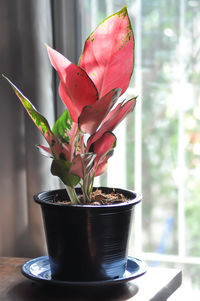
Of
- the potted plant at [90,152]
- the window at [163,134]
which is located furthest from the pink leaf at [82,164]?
the window at [163,134]

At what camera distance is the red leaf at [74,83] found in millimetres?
908

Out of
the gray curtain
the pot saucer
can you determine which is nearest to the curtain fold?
the gray curtain

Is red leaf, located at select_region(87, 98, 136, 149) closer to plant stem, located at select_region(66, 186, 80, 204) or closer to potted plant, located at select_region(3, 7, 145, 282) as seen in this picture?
potted plant, located at select_region(3, 7, 145, 282)

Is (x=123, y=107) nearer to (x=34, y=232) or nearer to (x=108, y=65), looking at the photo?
(x=108, y=65)

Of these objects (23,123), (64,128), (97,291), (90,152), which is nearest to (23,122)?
(23,123)

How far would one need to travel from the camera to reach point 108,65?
0.95 m

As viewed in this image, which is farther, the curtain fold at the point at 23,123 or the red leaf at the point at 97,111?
→ the curtain fold at the point at 23,123

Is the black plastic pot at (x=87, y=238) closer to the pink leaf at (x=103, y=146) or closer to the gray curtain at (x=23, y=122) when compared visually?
the pink leaf at (x=103, y=146)

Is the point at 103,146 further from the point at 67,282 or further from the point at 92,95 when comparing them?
the point at 67,282

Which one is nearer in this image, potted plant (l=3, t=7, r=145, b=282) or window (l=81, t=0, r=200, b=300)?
potted plant (l=3, t=7, r=145, b=282)

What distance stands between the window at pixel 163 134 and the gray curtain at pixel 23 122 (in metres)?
0.21

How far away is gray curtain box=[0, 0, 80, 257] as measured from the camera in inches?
49.6

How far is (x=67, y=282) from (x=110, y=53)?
0.46 meters

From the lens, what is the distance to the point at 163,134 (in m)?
1.43
